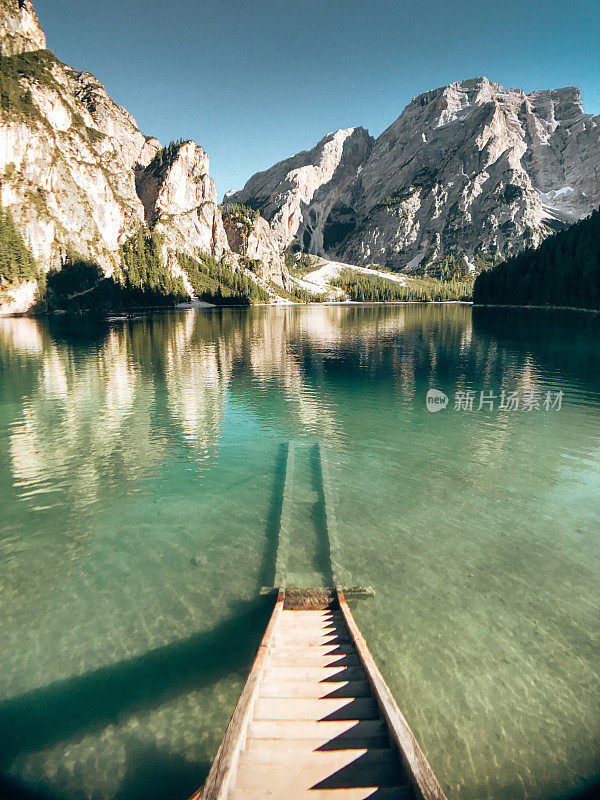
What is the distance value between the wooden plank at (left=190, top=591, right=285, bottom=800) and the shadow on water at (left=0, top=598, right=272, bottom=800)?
2.72 m

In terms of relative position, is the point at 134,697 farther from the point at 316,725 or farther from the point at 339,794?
the point at 339,794

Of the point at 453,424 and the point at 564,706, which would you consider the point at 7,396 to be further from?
the point at 564,706

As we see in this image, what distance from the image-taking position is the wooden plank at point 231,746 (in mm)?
5031

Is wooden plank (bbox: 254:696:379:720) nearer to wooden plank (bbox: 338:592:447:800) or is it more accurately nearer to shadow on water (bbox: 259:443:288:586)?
wooden plank (bbox: 338:592:447:800)

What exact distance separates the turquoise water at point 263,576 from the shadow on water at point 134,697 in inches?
1.6

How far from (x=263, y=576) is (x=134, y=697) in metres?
5.11

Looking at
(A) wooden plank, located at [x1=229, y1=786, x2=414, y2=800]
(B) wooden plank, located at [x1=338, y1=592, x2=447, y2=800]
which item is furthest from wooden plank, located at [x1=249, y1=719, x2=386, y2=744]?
(A) wooden plank, located at [x1=229, y1=786, x2=414, y2=800]

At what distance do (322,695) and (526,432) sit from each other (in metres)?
26.0

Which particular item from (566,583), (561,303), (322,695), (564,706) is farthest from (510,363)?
(561,303)

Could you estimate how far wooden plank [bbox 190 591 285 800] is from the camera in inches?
198

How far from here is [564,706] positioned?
30.0ft

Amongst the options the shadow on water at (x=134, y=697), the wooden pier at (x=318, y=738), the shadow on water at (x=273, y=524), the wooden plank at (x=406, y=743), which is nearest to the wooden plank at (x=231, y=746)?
the wooden pier at (x=318, y=738)

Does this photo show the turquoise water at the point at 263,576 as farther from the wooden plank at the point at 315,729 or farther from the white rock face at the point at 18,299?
the white rock face at the point at 18,299

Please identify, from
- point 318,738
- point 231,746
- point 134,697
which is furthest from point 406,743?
point 134,697
